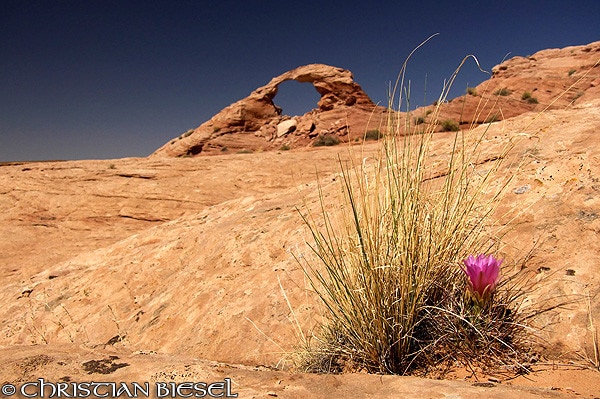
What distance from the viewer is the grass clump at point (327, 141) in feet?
58.4

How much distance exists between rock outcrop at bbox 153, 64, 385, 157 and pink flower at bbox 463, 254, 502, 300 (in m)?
18.5

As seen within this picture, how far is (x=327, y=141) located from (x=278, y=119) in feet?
18.8

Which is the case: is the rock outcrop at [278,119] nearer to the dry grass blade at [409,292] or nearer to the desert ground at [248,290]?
the desert ground at [248,290]

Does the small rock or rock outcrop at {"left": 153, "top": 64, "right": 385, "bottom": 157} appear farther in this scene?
rock outcrop at {"left": 153, "top": 64, "right": 385, "bottom": 157}

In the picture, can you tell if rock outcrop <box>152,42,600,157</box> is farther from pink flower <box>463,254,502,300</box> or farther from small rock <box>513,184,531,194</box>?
pink flower <box>463,254,502,300</box>

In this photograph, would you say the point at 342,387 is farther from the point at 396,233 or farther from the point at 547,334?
the point at 547,334

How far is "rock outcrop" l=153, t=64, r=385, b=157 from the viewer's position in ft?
67.3

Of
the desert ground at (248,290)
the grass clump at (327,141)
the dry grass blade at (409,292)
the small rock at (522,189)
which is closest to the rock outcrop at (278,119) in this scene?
the grass clump at (327,141)

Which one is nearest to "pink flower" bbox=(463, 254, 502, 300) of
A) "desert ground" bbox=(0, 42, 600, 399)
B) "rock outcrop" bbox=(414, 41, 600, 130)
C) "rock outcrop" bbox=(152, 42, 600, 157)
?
"desert ground" bbox=(0, 42, 600, 399)

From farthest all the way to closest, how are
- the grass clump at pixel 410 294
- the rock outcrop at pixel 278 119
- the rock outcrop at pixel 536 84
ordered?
the rock outcrop at pixel 278 119, the rock outcrop at pixel 536 84, the grass clump at pixel 410 294

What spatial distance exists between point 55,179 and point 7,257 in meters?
3.92

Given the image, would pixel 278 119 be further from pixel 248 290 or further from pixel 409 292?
pixel 409 292

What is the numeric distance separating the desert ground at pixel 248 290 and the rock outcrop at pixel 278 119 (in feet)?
42.6

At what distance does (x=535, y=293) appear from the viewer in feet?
5.20
